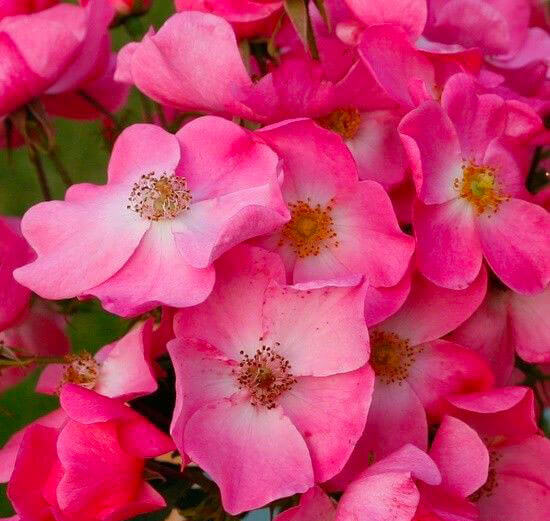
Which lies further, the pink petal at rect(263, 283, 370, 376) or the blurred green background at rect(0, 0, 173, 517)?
the blurred green background at rect(0, 0, 173, 517)

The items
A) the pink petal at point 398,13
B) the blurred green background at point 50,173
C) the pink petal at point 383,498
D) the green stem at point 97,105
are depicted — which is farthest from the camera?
the blurred green background at point 50,173

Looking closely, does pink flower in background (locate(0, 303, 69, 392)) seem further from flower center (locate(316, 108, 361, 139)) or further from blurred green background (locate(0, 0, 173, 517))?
blurred green background (locate(0, 0, 173, 517))

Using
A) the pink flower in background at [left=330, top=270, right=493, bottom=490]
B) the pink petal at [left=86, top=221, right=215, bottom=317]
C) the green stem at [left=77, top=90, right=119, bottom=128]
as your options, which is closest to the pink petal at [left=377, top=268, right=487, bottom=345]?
the pink flower in background at [left=330, top=270, right=493, bottom=490]

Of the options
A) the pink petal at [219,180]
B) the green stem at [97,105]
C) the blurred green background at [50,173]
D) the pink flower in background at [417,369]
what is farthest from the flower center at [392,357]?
the blurred green background at [50,173]

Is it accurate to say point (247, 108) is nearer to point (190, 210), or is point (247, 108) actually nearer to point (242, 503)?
point (190, 210)

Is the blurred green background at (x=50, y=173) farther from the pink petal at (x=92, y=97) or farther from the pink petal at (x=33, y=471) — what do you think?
the pink petal at (x=33, y=471)

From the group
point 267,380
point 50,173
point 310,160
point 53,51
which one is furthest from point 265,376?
point 50,173
